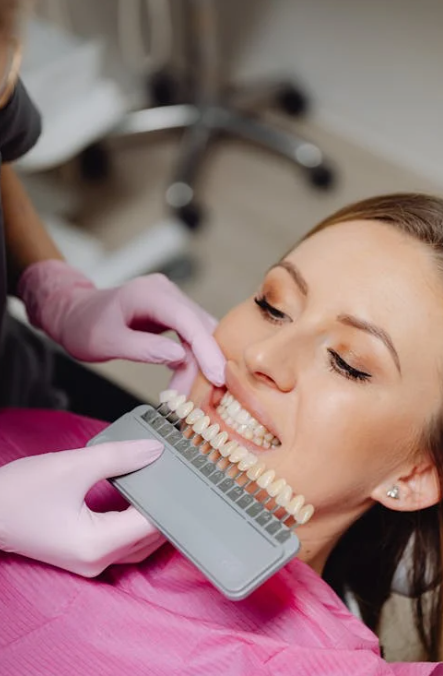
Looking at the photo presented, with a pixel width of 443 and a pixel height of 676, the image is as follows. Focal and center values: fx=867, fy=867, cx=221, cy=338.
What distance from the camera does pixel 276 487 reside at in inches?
40.3

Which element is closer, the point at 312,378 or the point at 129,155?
the point at 312,378

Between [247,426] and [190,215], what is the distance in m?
1.84

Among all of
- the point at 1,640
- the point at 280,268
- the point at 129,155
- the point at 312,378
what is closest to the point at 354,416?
the point at 312,378

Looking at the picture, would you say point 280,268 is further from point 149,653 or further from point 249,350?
point 149,653

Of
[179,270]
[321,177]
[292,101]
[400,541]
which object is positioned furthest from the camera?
[292,101]

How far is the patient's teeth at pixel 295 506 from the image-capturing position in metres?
1.00

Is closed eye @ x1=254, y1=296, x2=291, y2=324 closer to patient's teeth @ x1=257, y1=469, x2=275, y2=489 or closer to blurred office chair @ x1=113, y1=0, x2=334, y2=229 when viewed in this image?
patient's teeth @ x1=257, y1=469, x2=275, y2=489

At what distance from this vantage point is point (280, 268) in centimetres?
Result: 117

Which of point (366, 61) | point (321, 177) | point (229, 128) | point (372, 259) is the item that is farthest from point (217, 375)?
point (366, 61)

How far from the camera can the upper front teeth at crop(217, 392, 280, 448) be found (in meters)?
1.12

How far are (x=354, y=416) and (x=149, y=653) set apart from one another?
14.7 inches

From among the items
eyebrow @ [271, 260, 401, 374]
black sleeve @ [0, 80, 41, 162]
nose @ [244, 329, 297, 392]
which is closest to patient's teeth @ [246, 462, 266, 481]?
nose @ [244, 329, 297, 392]

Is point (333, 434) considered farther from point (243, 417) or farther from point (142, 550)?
point (142, 550)

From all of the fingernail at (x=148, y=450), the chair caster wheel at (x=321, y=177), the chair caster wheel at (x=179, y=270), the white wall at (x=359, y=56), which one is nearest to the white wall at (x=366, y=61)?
the white wall at (x=359, y=56)
